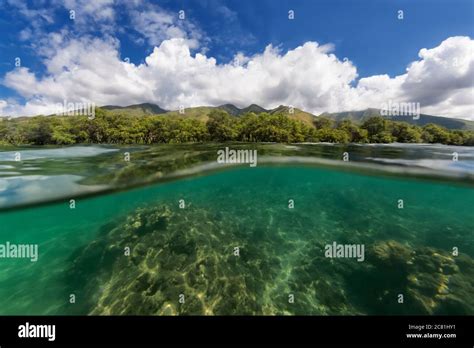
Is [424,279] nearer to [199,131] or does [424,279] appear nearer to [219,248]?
[219,248]

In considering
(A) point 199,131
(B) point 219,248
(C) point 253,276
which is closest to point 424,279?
(C) point 253,276

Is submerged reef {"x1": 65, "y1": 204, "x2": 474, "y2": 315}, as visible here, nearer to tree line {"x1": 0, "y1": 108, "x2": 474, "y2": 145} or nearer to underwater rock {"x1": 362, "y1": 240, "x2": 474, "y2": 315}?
underwater rock {"x1": 362, "y1": 240, "x2": 474, "y2": 315}

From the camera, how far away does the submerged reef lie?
7426 mm

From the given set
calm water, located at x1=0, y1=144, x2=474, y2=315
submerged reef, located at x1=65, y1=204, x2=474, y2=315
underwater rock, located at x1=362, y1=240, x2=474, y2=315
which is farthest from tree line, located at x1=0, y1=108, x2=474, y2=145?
underwater rock, located at x1=362, y1=240, x2=474, y2=315

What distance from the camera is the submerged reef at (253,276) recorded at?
292 inches

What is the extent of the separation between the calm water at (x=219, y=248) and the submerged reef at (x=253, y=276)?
6cm

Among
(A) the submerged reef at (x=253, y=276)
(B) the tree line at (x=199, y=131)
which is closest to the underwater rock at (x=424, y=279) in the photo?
(A) the submerged reef at (x=253, y=276)

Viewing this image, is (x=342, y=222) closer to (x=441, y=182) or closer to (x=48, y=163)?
(x=441, y=182)

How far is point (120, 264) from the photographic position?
9.95m

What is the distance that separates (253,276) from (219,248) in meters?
2.80

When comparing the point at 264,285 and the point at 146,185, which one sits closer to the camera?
the point at 264,285

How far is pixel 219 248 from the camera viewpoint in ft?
36.2
